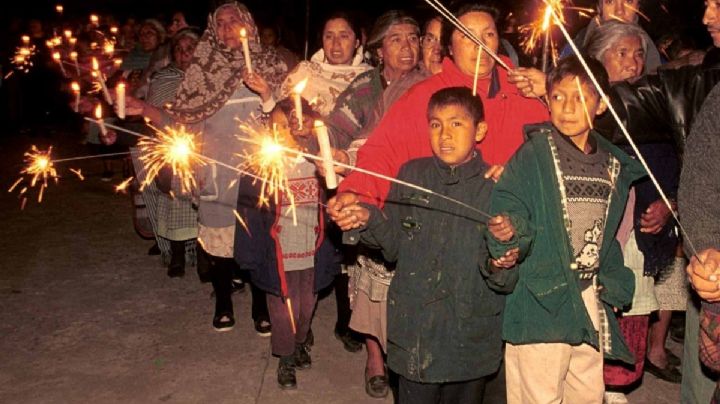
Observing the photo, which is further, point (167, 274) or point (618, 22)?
point (167, 274)

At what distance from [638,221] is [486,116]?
4.01 feet

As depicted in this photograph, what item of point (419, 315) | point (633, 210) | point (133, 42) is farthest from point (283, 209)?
point (133, 42)

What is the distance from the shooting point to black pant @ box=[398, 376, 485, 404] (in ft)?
11.8

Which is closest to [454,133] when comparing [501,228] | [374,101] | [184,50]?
[501,228]

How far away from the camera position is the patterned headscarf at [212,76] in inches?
217

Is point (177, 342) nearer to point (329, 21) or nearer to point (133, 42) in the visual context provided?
point (329, 21)

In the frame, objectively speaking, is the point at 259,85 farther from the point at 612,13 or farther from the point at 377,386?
the point at 612,13

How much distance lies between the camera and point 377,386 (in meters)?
4.79

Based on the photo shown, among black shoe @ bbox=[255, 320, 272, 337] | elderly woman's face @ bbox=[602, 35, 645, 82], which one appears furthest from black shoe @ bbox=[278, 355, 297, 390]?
elderly woman's face @ bbox=[602, 35, 645, 82]

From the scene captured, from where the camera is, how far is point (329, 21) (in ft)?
16.7

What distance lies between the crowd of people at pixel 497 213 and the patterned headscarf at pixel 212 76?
527mm

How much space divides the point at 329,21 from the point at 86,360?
2788 millimetres

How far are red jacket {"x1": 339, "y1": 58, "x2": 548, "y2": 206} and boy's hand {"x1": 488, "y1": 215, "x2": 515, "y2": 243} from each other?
72 cm

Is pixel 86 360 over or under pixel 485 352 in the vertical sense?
under
